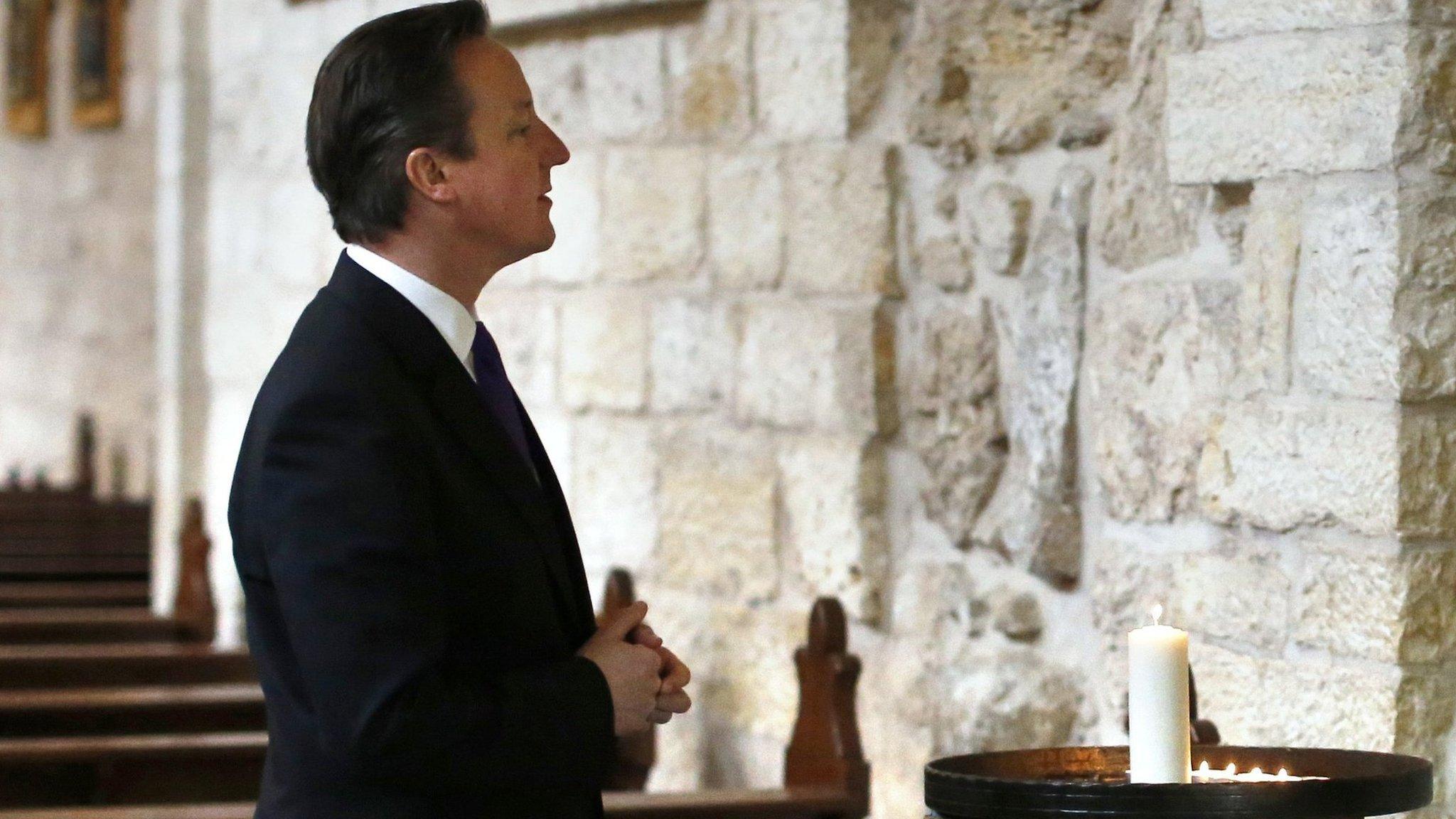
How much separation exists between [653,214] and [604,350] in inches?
11.3

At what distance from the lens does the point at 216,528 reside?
5539 mm

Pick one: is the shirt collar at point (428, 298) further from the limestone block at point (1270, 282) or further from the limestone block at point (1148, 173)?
the limestone block at point (1148, 173)

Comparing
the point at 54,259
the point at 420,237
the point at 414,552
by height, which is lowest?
the point at 414,552

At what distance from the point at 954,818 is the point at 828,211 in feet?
6.43

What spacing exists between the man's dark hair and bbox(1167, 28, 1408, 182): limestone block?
3.76 ft

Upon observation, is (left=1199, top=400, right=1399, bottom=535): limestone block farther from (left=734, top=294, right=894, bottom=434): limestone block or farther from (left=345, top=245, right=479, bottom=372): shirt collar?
(left=345, top=245, right=479, bottom=372): shirt collar

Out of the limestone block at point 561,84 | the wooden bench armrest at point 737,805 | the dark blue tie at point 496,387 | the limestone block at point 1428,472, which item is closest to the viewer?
the dark blue tie at point 496,387

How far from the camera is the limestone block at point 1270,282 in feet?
8.02

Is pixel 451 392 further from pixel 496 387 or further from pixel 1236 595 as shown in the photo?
pixel 1236 595

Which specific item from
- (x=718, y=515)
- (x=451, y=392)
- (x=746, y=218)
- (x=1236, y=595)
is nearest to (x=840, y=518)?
(x=718, y=515)

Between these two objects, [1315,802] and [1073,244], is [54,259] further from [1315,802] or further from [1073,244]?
[1315,802]

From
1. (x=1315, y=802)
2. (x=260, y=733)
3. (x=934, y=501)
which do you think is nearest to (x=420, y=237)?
(x=1315, y=802)

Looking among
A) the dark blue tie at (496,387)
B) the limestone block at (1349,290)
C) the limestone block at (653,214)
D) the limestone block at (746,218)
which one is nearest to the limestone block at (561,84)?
the limestone block at (653,214)

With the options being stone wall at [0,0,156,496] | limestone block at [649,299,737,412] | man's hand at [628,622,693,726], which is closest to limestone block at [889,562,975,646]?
limestone block at [649,299,737,412]
